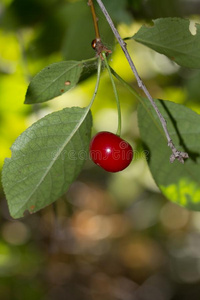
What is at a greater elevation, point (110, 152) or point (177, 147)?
point (110, 152)

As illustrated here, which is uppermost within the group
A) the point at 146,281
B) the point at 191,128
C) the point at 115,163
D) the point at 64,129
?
the point at 64,129

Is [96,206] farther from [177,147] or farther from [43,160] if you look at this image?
[43,160]

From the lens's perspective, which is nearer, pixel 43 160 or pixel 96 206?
pixel 43 160

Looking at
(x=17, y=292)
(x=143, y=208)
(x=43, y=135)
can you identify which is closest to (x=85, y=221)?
(x=143, y=208)

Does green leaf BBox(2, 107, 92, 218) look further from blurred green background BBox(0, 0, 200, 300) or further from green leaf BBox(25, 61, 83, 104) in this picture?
blurred green background BBox(0, 0, 200, 300)

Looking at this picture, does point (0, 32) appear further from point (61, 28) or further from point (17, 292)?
point (17, 292)

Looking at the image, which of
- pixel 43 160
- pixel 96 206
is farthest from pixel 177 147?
pixel 96 206

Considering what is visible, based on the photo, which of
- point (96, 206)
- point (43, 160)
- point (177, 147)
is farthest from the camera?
point (96, 206)
